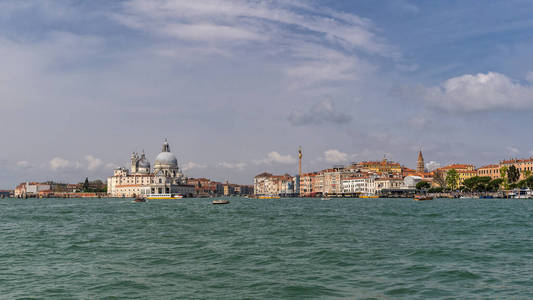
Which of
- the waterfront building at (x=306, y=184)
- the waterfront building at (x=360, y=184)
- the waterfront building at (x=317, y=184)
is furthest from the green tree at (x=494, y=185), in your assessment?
the waterfront building at (x=306, y=184)

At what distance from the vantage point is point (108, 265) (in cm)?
1271

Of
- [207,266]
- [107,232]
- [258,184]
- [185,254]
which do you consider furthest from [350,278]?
[258,184]

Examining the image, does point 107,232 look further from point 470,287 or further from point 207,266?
point 470,287

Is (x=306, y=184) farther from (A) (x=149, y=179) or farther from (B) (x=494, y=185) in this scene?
(B) (x=494, y=185)

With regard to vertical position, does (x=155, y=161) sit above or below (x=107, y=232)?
above

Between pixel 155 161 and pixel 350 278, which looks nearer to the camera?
pixel 350 278

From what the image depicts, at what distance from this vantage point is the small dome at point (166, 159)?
153875 mm

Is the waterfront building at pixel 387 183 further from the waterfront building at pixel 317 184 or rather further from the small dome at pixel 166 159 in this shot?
the small dome at pixel 166 159

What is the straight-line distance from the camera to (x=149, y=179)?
149m

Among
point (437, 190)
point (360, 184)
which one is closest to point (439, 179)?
point (437, 190)

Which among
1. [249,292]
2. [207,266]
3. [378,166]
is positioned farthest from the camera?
[378,166]

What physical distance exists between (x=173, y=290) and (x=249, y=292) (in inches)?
57.9

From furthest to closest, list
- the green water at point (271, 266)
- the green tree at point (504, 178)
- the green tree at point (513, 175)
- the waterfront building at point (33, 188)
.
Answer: the waterfront building at point (33, 188)
the green tree at point (504, 178)
the green tree at point (513, 175)
the green water at point (271, 266)

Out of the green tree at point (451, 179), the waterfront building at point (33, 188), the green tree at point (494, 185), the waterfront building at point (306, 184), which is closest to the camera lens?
the green tree at point (494, 185)
